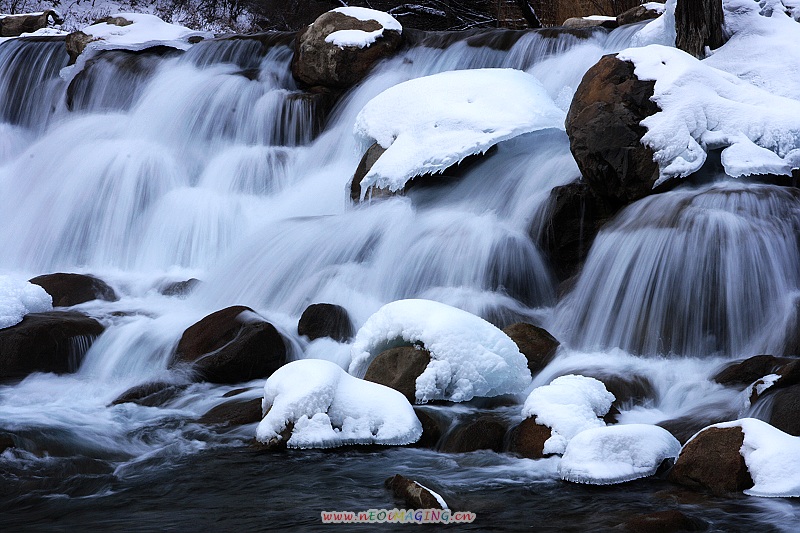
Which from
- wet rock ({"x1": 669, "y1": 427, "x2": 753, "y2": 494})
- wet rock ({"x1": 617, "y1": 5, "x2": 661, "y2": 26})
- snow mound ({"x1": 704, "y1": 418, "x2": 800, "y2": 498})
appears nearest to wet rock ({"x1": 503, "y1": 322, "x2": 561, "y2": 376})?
wet rock ({"x1": 669, "y1": 427, "x2": 753, "y2": 494})

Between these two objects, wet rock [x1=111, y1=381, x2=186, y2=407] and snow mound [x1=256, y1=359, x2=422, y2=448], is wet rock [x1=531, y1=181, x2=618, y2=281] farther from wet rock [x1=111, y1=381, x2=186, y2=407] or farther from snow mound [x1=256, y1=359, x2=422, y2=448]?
wet rock [x1=111, y1=381, x2=186, y2=407]

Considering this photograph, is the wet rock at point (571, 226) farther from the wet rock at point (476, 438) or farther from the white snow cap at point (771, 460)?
the white snow cap at point (771, 460)

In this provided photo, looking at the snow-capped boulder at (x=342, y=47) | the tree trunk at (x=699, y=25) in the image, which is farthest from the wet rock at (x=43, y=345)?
the tree trunk at (x=699, y=25)

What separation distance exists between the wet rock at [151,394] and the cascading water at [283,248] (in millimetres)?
102

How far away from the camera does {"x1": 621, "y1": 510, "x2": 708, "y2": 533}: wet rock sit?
3559 millimetres

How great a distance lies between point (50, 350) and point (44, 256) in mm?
3307

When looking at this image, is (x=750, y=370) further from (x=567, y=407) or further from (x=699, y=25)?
(x=699, y=25)

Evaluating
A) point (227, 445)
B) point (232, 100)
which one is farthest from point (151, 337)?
point (232, 100)

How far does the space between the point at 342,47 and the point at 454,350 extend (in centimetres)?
607

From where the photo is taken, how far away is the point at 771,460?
3992 millimetres

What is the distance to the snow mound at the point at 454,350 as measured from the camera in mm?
5371

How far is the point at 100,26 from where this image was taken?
1278cm

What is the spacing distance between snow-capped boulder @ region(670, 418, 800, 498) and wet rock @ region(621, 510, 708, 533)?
441 mm

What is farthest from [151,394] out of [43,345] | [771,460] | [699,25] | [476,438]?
[699,25]
